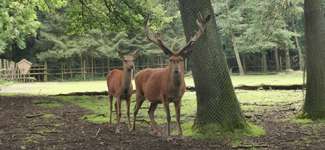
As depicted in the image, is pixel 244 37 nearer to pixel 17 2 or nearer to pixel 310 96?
pixel 17 2

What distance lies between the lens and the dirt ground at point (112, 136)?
865 cm

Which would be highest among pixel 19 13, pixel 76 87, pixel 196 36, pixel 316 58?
pixel 19 13

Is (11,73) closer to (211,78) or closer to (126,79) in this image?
(126,79)

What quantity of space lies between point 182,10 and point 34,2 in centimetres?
1479

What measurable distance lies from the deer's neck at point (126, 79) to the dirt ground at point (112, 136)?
902 mm

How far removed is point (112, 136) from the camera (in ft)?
32.5

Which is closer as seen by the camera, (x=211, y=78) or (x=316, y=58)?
(x=211, y=78)

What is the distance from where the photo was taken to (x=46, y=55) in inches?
1991

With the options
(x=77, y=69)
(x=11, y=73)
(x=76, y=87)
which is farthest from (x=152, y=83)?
(x=77, y=69)

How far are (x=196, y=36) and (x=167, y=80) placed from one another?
0.95 m

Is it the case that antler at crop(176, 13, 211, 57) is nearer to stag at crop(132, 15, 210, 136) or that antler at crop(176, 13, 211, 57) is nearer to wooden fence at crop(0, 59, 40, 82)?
stag at crop(132, 15, 210, 136)

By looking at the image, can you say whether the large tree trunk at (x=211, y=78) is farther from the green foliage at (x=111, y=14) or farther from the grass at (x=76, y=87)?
the grass at (x=76, y=87)

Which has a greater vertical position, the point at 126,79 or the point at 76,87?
the point at 126,79

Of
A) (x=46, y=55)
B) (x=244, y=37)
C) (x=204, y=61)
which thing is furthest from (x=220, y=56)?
(x=46, y=55)
